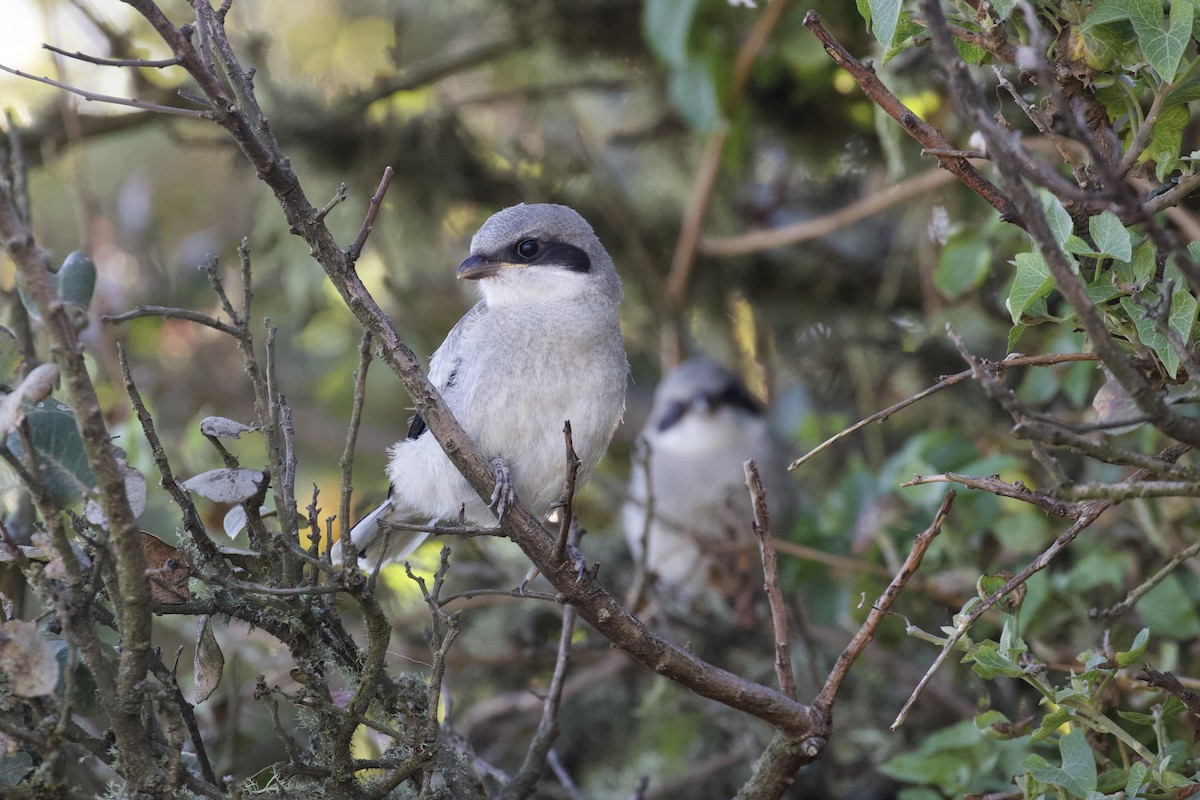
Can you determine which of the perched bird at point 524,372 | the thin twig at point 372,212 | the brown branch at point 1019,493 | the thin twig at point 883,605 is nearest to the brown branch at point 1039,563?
the brown branch at point 1019,493

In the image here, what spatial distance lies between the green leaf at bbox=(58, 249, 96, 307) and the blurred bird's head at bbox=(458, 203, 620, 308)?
4.77ft

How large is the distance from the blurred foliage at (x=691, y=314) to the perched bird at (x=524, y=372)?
67 cm

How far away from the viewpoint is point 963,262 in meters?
3.28

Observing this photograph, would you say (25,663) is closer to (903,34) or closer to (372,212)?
(372,212)

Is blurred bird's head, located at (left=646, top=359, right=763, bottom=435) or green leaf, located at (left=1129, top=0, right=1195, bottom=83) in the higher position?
blurred bird's head, located at (left=646, top=359, right=763, bottom=435)

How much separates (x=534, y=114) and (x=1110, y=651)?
14.8ft

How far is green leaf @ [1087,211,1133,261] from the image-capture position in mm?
1726

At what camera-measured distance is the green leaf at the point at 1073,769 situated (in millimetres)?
1872

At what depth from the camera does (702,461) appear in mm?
5945

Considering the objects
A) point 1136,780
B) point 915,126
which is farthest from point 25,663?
point 1136,780

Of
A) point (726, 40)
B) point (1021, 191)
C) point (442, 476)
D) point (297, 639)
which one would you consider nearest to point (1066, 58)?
point (1021, 191)

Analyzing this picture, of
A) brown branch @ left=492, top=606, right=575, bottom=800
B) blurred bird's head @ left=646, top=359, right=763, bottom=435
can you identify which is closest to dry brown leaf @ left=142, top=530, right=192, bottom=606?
brown branch @ left=492, top=606, right=575, bottom=800

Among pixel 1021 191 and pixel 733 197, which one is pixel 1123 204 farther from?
pixel 733 197

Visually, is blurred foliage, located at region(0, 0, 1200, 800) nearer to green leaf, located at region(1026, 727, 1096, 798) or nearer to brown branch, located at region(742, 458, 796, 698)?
green leaf, located at region(1026, 727, 1096, 798)
